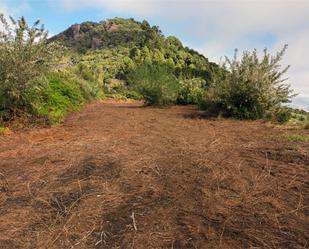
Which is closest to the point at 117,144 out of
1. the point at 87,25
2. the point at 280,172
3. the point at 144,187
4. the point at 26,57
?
the point at 144,187

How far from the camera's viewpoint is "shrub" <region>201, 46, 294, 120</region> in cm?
966

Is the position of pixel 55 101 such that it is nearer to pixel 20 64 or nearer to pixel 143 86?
pixel 20 64

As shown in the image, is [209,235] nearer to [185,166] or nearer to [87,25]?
[185,166]

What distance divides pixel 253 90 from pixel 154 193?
20.9ft

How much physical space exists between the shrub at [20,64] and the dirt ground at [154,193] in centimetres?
171

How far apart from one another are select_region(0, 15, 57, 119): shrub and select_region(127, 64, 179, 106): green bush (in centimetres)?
625

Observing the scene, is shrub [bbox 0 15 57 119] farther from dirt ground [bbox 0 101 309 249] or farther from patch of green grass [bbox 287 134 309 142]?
patch of green grass [bbox 287 134 309 142]

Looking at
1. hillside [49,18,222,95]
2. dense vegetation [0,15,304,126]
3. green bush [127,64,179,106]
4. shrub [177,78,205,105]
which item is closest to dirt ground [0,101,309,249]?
dense vegetation [0,15,304,126]

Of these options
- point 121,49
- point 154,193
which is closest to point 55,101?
point 154,193

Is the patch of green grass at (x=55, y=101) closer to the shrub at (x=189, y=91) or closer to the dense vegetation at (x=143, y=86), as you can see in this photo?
the dense vegetation at (x=143, y=86)

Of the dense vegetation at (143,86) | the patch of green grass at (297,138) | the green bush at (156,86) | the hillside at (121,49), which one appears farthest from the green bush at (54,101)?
the hillside at (121,49)

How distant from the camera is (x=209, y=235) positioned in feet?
10.3

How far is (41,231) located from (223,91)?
7.54m

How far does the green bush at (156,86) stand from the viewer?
14359mm
